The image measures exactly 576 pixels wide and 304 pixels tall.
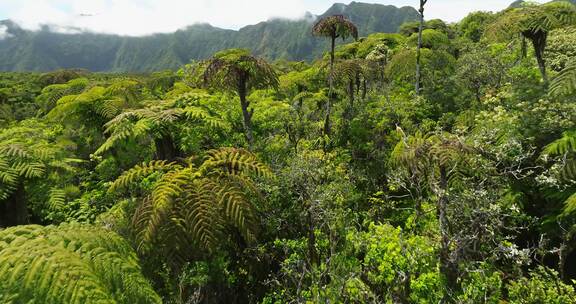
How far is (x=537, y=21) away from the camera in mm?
5520

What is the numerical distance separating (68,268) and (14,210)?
2.71 meters

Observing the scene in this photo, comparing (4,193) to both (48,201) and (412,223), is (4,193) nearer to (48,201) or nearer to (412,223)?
(48,201)

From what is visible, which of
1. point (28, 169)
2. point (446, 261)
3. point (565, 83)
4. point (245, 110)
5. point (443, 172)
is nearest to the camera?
point (446, 261)

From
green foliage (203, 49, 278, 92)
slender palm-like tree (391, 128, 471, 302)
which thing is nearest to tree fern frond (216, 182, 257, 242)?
slender palm-like tree (391, 128, 471, 302)

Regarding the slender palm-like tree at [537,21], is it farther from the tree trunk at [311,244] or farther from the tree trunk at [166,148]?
the tree trunk at [166,148]

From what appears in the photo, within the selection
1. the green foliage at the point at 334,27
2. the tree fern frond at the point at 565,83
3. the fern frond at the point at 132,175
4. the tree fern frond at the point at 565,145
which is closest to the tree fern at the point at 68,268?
the fern frond at the point at 132,175

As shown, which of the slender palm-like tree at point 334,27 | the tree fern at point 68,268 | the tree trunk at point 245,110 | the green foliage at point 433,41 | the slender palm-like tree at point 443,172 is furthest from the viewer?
the green foliage at point 433,41

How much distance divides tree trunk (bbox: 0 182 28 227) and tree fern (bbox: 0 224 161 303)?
1657 mm

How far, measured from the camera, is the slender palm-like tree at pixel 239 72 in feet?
18.6

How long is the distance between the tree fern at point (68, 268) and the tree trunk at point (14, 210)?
1.66 m

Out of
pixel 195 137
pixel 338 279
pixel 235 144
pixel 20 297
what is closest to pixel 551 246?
pixel 338 279

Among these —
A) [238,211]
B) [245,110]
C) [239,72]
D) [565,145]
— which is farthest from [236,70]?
[565,145]

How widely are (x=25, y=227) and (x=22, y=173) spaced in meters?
1.64

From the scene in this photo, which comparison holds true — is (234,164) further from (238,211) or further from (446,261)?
(446,261)
